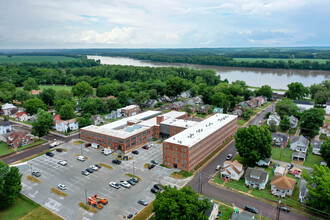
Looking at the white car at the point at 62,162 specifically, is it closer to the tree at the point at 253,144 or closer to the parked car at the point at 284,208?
the tree at the point at 253,144

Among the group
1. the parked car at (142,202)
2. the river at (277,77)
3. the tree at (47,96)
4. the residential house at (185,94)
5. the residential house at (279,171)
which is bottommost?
the parked car at (142,202)

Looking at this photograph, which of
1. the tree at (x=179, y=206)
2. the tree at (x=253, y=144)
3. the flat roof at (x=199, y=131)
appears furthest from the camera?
the flat roof at (x=199, y=131)

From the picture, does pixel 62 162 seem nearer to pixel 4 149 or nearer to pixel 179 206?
pixel 4 149

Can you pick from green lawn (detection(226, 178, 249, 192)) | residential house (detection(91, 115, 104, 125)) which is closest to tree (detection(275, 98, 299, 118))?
green lawn (detection(226, 178, 249, 192))

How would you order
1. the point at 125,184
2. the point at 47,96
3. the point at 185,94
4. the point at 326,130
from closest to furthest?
1. the point at 125,184
2. the point at 326,130
3. the point at 47,96
4. the point at 185,94

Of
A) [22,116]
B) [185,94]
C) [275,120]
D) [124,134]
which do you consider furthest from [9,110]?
[275,120]

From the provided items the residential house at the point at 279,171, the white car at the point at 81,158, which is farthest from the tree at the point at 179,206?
the white car at the point at 81,158

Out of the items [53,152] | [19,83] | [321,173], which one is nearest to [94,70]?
[19,83]
